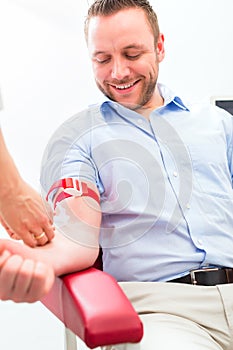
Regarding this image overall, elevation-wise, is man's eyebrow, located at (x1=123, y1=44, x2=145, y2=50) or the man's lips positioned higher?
man's eyebrow, located at (x1=123, y1=44, x2=145, y2=50)

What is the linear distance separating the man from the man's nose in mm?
498

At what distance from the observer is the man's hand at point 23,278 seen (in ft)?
2.77

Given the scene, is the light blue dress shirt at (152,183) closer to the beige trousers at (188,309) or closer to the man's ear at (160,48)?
the beige trousers at (188,309)

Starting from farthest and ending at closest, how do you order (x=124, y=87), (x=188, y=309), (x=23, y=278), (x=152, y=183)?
(x=124, y=87) < (x=152, y=183) < (x=188, y=309) < (x=23, y=278)

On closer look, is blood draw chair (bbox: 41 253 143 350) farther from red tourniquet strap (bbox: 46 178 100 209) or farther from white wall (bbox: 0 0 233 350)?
white wall (bbox: 0 0 233 350)

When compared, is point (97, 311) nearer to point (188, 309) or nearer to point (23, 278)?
point (23, 278)

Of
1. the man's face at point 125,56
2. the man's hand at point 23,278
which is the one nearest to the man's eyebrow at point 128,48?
the man's face at point 125,56

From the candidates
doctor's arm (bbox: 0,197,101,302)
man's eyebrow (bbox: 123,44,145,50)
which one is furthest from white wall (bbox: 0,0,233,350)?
Answer: doctor's arm (bbox: 0,197,101,302)

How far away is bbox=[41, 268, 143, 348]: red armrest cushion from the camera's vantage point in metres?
0.89

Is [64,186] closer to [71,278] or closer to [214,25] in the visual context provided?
[71,278]

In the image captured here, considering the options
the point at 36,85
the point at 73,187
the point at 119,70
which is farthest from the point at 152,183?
the point at 36,85

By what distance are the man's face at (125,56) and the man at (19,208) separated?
1.70 ft

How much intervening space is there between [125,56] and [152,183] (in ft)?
1.21

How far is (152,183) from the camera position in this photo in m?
1.47
